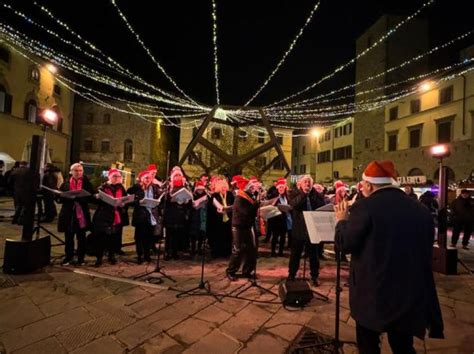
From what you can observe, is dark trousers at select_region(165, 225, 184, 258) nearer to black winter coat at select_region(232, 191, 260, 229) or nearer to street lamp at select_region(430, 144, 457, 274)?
black winter coat at select_region(232, 191, 260, 229)

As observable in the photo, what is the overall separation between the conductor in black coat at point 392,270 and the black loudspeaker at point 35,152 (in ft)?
18.0

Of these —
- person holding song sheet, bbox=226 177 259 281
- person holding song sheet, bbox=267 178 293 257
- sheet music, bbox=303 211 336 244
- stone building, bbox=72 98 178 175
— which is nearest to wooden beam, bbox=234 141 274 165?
person holding song sheet, bbox=267 178 293 257

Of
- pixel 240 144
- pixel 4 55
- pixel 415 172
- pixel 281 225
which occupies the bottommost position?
pixel 281 225

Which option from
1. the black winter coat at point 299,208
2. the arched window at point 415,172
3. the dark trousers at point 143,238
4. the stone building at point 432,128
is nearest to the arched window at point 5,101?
the dark trousers at point 143,238

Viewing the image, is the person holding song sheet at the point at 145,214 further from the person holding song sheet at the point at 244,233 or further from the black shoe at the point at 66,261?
the person holding song sheet at the point at 244,233

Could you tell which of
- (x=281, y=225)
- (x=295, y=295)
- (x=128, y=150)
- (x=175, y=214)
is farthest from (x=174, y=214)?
(x=128, y=150)

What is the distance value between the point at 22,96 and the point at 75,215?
2198cm

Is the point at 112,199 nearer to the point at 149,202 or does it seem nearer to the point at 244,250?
the point at 149,202

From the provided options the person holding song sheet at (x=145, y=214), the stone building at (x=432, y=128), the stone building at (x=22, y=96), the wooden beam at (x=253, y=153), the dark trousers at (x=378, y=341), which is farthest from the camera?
the stone building at (x=432, y=128)

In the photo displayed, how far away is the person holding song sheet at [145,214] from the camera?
645 cm

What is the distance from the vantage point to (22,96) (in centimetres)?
2294

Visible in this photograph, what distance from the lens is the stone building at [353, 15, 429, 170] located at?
30.3 metres

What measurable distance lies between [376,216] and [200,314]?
275 centimetres

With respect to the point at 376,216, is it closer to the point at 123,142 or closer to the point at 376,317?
the point at 376,317
